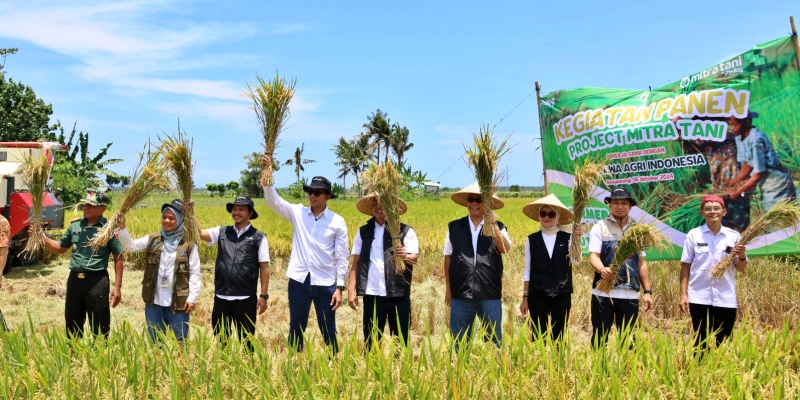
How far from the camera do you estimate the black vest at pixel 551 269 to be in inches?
161

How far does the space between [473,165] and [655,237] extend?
4.02 feet

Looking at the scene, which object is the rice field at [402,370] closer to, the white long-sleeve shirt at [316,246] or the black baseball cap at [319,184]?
the white long-sleeve shirt at [316,246]

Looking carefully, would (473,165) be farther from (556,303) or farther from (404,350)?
(404,350)

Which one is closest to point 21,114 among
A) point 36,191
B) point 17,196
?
point 17,196

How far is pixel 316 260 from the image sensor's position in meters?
4.31

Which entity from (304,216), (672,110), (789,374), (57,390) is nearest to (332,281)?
(304,216)

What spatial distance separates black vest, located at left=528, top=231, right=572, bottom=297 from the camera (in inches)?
161

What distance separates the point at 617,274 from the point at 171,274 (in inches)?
124

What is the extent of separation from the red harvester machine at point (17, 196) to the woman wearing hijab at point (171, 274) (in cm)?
435

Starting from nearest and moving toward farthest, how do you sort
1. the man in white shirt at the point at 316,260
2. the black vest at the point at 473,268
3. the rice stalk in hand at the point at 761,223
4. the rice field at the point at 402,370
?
1. the rice field at the point at 402,370
2. the rice stalk in hand at the point at 761,223
3. the black vest at the point at 473,268
4. the man in white shirt at the point at 316,260

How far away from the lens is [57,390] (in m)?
2.56

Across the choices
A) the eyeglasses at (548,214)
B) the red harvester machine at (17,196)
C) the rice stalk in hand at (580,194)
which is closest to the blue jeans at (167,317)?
the eyeglasses at (548,214)

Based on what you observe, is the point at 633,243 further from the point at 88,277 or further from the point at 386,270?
the point at 88,277

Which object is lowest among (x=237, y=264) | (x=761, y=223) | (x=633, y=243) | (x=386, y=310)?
(x=386, y=310)
